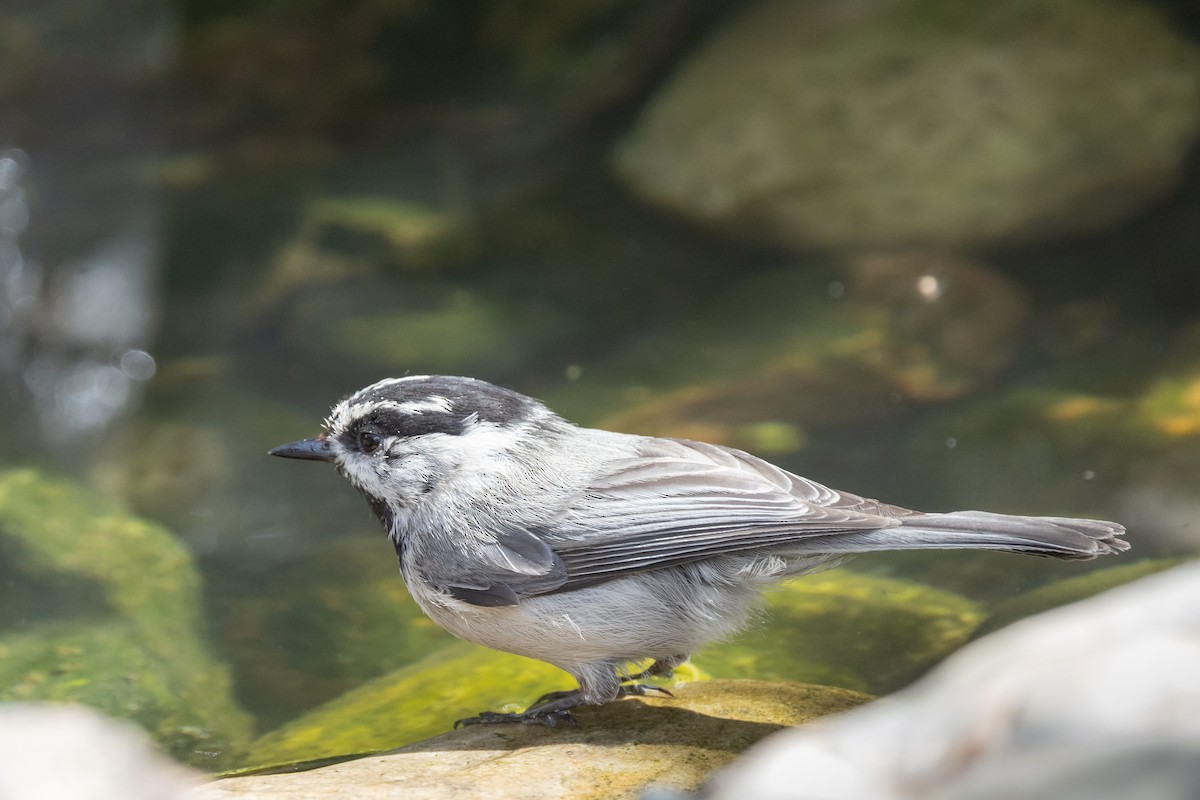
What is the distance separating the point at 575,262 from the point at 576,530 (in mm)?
4076

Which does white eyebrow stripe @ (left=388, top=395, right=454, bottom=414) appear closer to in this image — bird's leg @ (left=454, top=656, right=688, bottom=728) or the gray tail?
bird's leg @ (left=454, top=656, right=688, bottom=728)

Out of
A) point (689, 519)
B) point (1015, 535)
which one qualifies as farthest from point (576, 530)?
point (1015, 535)

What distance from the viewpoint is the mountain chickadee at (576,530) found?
3.53 meters

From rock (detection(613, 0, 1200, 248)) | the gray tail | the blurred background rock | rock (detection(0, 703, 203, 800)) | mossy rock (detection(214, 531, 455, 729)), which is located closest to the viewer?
rock (detection(0, 703, 203, 800))

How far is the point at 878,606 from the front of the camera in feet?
15.0

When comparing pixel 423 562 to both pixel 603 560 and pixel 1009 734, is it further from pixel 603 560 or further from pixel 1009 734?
pixel 1009 734

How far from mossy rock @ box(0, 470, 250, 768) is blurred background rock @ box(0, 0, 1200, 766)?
0.09ft

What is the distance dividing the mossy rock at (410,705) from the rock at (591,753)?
0.42 meters

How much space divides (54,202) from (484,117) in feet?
9.81

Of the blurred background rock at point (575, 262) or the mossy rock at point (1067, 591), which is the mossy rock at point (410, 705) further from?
the mossy rock at point (1067, 591)

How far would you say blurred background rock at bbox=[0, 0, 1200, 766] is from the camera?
5.22 meters

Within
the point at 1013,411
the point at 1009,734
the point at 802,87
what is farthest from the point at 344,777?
the point at 802,87

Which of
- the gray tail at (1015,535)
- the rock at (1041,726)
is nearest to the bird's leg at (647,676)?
the gray tail at (1015,535)

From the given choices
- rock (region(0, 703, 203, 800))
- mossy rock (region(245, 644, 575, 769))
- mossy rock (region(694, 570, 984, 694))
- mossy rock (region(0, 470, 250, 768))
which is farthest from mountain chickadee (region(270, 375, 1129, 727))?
rock (region(0, 703, 203, 800))
